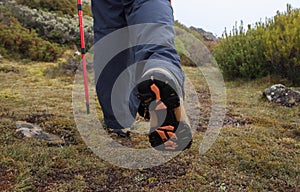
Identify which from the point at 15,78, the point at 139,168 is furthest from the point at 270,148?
the point at 15,78

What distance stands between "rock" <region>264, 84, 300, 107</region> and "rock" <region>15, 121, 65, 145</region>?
2874mm

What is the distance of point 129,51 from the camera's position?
2.71 metres

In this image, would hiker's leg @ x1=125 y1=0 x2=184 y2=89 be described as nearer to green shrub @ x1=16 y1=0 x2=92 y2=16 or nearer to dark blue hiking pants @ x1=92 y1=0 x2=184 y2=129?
dark blue hiking pants @ x1=92 y1=0 x2=184 y2=129

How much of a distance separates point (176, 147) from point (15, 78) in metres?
5.31

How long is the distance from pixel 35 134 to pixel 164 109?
1.85m

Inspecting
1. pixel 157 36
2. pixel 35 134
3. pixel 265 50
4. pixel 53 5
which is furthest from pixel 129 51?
pixel 53 5

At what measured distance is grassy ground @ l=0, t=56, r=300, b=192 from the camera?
209 cm

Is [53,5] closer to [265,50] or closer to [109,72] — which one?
[265,50]

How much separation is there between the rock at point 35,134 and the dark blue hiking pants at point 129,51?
0.44 metres

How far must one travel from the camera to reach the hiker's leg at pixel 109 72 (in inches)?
97.3

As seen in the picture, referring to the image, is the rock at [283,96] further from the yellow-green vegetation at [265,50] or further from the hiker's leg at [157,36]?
the hiker's leg at [157,36]

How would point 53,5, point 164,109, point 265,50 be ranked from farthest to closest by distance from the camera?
1. point 53,5
2. point 265,50
3. point 164,109

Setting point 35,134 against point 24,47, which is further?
point 24,47

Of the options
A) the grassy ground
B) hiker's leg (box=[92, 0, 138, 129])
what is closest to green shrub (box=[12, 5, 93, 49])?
the grassy ground
